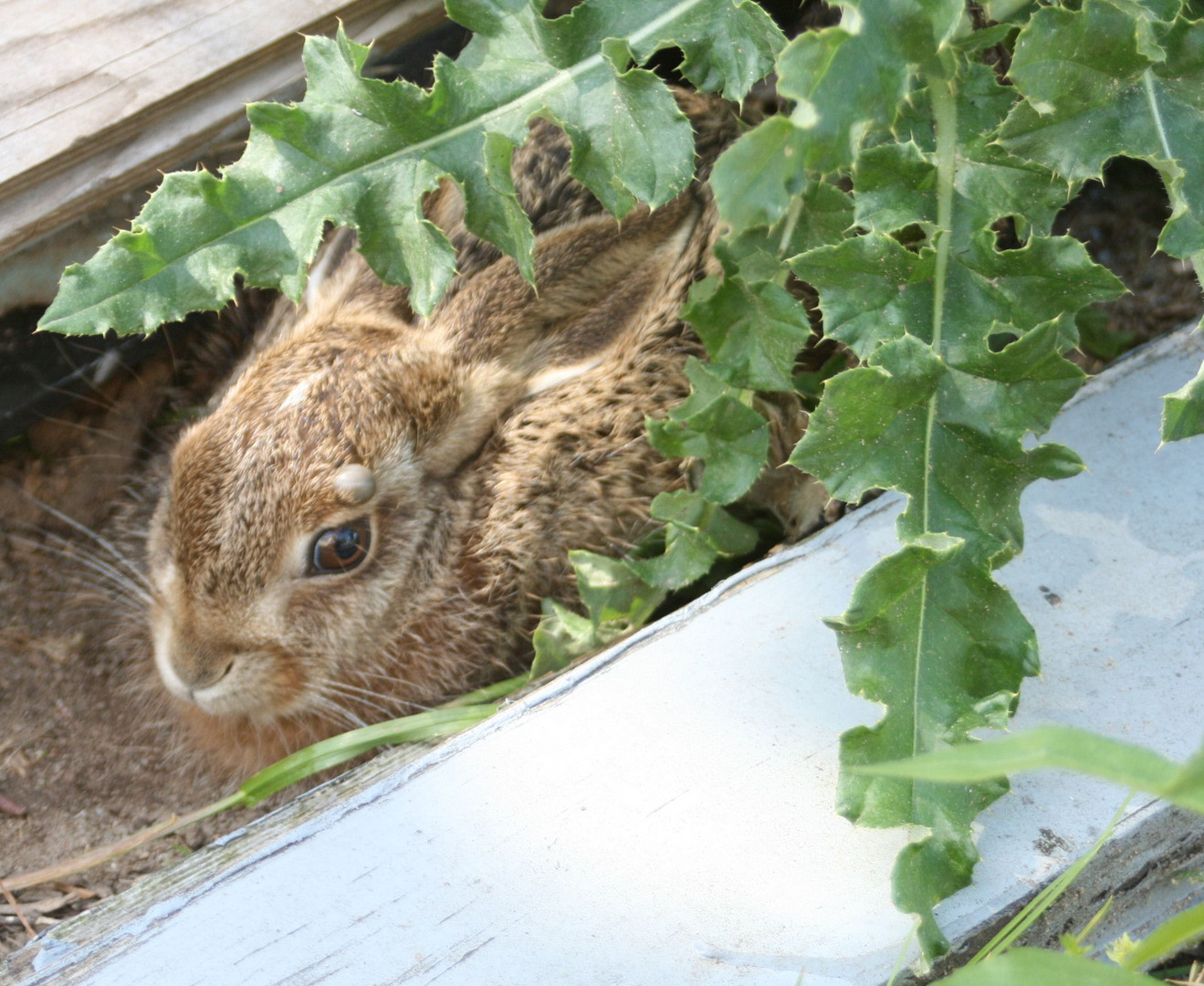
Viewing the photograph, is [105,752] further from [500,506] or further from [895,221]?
[895,221]

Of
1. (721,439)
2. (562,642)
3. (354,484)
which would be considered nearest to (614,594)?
(562,642)

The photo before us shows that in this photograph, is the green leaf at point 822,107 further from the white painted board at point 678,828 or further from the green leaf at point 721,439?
the white painted board at point 678,828

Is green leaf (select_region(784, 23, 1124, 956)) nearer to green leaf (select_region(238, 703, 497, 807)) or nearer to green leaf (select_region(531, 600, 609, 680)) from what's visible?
green leaf (select_region(531, 600, 609, 680))

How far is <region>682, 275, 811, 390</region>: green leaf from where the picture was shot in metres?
2.16

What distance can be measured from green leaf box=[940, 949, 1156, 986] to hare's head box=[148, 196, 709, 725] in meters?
1.86

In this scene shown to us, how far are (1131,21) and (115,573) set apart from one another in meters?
2.67

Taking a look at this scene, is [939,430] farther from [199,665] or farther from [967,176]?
[199,665]

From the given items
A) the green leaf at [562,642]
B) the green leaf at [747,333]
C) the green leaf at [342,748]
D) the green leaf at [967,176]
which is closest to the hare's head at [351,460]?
the green leaf at [342,748]

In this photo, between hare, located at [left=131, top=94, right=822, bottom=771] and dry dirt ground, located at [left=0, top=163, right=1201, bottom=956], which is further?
dry dirt ground, located at [left=0, top=163, right=1201, bottom=956]

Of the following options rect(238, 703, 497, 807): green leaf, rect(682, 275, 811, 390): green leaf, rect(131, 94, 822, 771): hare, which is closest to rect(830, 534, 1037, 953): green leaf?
rect(682, 275, 811, 390): green leaf

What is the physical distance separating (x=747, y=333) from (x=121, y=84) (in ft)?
5.25

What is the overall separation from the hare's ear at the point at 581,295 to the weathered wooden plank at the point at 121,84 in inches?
26.5

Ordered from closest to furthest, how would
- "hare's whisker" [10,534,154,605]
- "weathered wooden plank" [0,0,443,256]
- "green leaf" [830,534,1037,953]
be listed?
"green leaf" [830,534,1037,953]
"weathered wooden plank" [0,0,443,256]
"hare's whisker" [10,534,154,605]

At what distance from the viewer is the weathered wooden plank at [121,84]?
8.61ft
